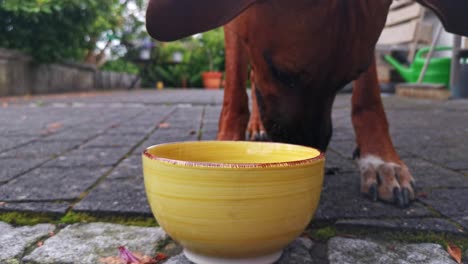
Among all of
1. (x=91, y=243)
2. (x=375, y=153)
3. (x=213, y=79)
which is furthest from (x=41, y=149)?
(x=213, y=79)

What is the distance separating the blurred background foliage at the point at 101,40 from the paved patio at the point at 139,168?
2.26ft

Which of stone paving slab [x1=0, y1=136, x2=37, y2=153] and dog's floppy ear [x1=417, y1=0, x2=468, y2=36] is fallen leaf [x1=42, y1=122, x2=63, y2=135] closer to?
stone paving slab [x1=0, y1=136, x2=37, y2=153]

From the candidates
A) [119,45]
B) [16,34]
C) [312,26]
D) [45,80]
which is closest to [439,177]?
[312,26]

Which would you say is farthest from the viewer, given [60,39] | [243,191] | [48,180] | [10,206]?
[60,39]

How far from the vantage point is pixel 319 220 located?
127 centimetres

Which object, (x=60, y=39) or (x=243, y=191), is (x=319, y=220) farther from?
(x=60, y=39)

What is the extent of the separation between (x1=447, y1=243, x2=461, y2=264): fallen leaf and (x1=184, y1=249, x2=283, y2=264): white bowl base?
15.8 inches

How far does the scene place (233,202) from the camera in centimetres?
85

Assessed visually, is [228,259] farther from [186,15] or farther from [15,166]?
[15,166]

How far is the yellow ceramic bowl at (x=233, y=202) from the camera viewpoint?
2.76 feet

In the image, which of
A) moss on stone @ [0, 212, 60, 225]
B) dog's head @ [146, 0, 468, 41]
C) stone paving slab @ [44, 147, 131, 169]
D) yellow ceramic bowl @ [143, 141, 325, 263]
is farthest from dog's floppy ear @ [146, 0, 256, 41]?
stone paving slab @ [44, 147, 131, 169]

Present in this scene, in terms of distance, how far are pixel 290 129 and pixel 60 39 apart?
747cm

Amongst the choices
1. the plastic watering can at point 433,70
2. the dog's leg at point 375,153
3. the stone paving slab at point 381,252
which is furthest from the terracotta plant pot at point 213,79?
the stone paving slab at point 381,252

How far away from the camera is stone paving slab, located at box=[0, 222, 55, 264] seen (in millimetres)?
1052
